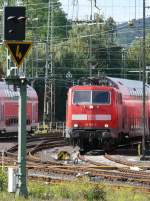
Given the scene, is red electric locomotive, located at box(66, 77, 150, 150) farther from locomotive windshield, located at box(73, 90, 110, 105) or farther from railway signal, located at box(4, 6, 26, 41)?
railway signal, located at box(4, 6, 26, 41)

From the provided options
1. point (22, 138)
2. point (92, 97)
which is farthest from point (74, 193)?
point (92, 97)

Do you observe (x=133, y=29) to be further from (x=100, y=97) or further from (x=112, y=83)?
(x=100, y=97)

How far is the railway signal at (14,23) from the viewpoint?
14961 mm

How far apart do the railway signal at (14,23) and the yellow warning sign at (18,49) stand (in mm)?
111

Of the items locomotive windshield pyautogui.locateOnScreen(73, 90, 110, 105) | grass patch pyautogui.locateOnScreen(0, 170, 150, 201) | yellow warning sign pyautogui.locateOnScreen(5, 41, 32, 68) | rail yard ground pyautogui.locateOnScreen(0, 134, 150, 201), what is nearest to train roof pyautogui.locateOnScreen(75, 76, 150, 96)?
locomotive windshield pyautogui.locateOnScreen(73, 90, 110, 105)

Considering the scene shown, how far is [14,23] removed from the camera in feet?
49.1

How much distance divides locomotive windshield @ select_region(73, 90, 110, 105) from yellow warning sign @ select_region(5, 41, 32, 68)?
56.6 feet

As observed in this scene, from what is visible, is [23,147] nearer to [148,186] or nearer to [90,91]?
[148,186]

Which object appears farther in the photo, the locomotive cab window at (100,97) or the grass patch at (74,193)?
the locomotive cab window at (100,97)

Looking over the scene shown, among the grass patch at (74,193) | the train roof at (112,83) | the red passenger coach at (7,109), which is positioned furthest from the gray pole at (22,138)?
the red passenger coach at (7,109)

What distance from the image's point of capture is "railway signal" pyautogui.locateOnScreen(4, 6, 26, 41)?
14961 millimetres

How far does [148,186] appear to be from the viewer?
1950 cm

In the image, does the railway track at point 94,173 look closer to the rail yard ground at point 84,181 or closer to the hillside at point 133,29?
the rail yard ground at point 84,181

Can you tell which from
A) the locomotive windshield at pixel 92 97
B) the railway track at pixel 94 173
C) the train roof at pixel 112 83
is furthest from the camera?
the train roof at pixel 112 83
